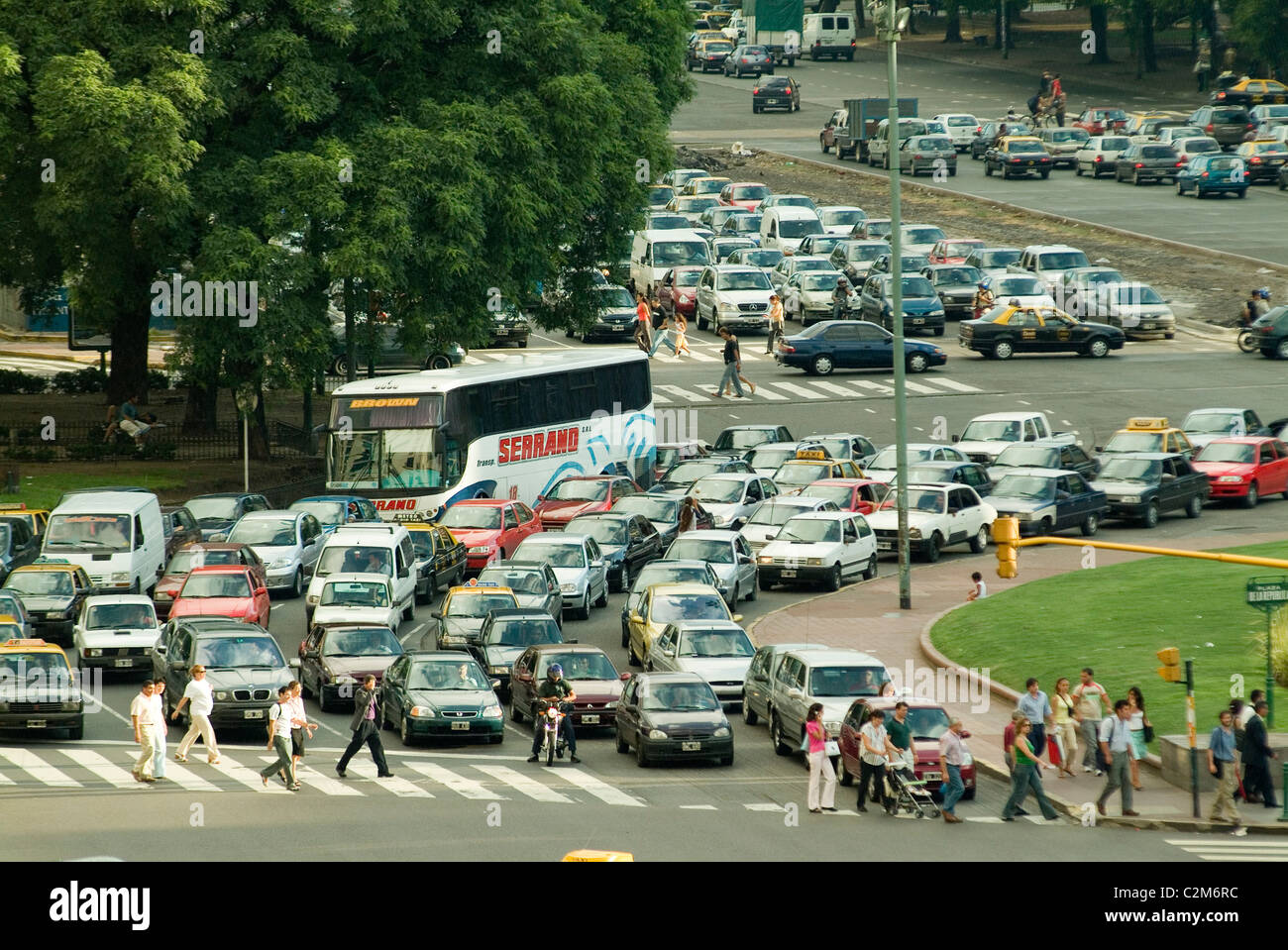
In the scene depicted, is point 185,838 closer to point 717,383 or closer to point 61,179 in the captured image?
point 61,179

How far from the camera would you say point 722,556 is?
37.5 metres

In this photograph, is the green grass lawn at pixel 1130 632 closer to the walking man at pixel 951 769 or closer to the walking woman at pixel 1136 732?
the walking woman at pixel 1136 732

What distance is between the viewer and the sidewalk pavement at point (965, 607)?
81.3ft

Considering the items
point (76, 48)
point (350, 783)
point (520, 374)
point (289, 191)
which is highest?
point (76, 48)

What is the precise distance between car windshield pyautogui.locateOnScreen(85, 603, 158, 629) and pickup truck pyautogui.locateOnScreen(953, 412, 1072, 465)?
70.3 feet

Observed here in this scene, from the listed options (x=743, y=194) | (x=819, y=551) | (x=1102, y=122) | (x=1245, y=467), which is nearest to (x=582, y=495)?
(x=819, y=551)

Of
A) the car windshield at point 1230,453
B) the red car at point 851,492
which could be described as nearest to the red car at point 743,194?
the car windshield at point 1230,453

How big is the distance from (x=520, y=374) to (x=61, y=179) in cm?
1087

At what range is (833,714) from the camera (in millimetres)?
27359

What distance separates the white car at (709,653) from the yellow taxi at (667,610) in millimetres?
746

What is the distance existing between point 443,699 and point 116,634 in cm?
661

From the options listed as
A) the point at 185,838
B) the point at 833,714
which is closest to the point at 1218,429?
the point at 833,714

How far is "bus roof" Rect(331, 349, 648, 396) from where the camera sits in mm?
42469

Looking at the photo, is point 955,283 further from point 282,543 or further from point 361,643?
point 361,643
